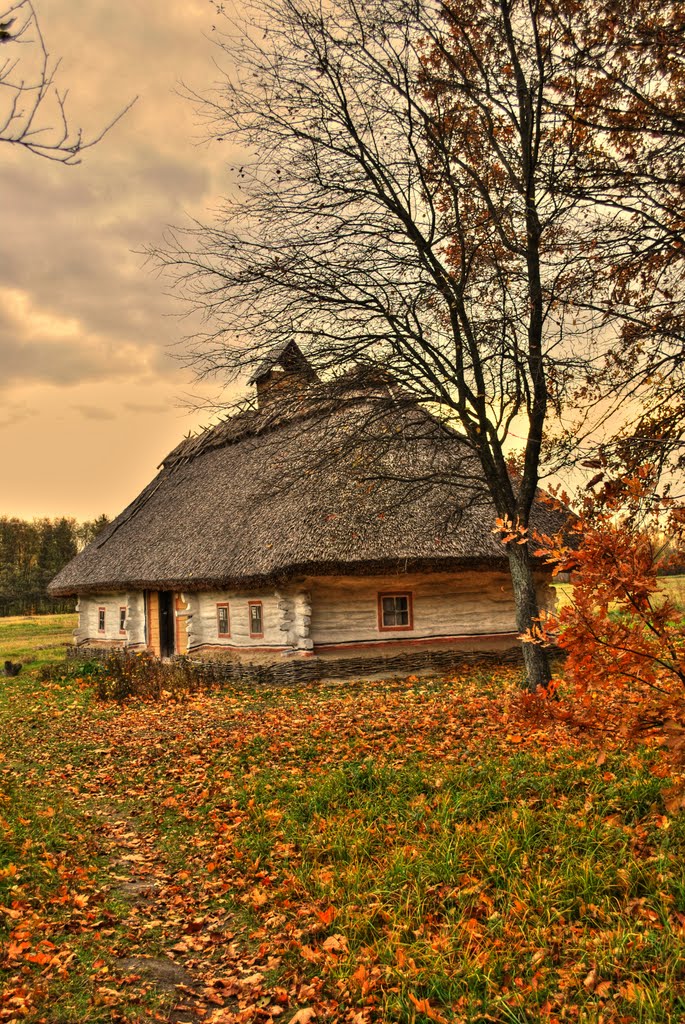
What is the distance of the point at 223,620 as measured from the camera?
20.4 metres

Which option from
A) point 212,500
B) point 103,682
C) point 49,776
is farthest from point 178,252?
point 212,500

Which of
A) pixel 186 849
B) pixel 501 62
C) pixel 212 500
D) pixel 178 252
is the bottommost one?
pixel 186 849

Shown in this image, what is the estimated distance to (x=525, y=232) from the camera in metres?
11.3

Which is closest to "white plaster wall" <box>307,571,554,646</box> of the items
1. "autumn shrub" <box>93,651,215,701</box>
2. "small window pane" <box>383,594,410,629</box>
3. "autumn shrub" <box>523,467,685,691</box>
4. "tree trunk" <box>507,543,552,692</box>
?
"small window pane" <box>383,594,410,629</box>

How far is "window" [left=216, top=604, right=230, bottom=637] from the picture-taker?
20.3 m

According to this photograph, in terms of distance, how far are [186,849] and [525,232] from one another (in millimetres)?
9612

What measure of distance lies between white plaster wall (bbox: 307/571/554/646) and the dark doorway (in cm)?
834

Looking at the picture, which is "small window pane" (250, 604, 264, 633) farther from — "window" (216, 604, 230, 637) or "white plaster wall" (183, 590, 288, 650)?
"window" (216, 604, 230, 637)

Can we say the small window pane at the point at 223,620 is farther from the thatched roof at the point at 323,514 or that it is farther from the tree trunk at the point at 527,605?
the tree trunk at the point at 527,605

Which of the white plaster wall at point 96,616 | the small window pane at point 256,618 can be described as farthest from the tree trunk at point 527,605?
the white plaster wall at point 96,616

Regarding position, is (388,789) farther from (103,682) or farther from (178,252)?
(103,682)

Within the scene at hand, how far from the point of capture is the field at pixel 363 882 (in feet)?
15.0

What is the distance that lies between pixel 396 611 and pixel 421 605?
0.64 meters

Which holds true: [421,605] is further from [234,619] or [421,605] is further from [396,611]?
[234,619]
